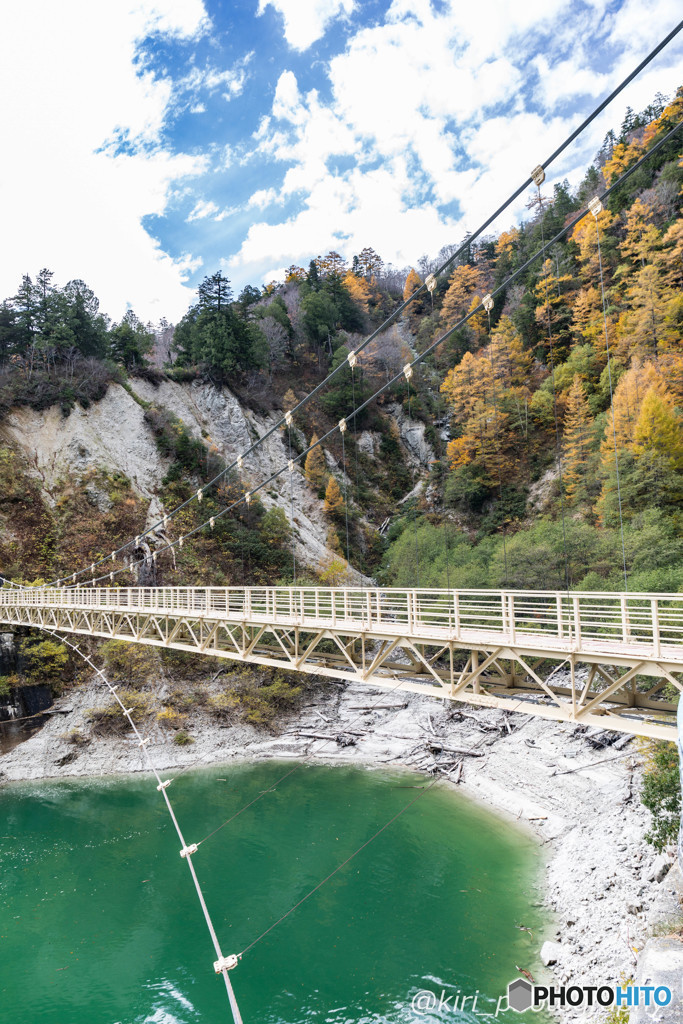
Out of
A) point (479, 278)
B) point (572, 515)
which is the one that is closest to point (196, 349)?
point (479, 278)

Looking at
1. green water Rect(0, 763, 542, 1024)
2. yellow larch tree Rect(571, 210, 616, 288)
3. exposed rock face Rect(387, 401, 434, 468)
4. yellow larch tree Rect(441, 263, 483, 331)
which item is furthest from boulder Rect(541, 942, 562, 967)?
yellow larch tree Rect(441, 263, 483, 331)

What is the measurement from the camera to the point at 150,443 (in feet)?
112

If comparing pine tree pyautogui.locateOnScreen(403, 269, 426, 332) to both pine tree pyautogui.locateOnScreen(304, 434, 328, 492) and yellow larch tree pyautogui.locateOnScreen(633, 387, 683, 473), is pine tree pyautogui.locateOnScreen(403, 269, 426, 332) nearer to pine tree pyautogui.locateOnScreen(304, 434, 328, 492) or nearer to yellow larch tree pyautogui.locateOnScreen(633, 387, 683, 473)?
pine tree pyautogui.locateOnScreen(304, 434, 328, 492)

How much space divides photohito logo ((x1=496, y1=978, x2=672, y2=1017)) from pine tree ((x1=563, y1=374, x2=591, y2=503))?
65.2ft

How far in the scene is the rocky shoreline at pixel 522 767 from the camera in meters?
9.02

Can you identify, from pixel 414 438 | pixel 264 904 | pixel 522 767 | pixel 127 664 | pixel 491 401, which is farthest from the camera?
pixel 414 438

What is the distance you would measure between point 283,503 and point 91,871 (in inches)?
937

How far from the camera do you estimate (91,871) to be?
1338cm

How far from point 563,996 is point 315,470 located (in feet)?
105

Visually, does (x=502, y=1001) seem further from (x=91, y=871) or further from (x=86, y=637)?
(x=86, y=637)

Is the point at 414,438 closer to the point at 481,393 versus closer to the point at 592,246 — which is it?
the point at 481,393

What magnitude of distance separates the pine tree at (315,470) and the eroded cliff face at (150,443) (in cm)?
52

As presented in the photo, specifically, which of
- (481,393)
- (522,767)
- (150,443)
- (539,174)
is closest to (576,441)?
(481,393)

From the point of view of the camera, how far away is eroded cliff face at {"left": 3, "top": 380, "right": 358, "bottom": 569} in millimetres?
30406
